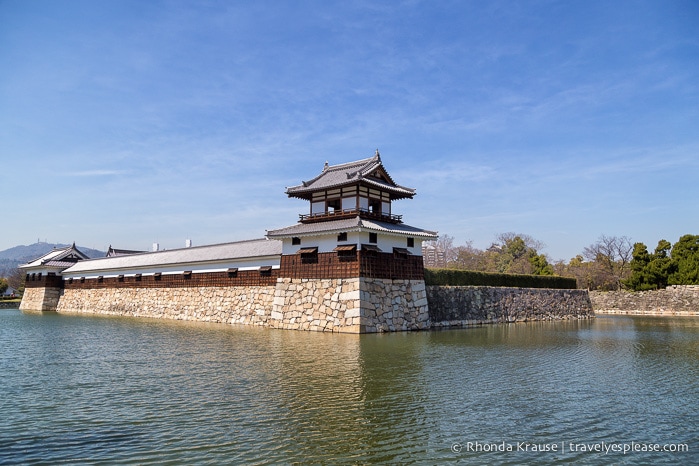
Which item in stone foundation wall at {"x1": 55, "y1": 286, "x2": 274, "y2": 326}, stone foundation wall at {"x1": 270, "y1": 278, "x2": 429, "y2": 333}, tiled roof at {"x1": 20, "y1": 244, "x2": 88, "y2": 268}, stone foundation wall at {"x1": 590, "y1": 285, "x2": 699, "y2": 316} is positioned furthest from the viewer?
tiled roof at {"x1": 20, "y1": 244, "x2": 88, "y2": 268}

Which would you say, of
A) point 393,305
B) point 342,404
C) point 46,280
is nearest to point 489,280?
point 393,305

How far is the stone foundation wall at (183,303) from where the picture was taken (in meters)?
27.0

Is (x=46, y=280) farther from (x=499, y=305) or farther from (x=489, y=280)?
(x=499, y=305)

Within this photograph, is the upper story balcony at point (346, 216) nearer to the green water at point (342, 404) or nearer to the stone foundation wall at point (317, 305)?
the stone foundation wall at point (317, 305)

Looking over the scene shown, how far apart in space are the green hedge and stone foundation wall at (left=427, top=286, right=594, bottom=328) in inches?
41.0

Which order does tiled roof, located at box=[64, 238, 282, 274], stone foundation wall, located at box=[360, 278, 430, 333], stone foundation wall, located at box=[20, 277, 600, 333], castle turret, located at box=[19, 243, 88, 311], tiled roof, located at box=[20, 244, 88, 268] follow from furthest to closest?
tiled roof, located at box=[20, 244, 88, 268], castle turret, located at box=[19, 243, 88, 311], tiled roof, located at box=[64, 238, 282, 274], stone foundation wall, located at box=[20, 277, 600, 333], stone foundation wall, located at box=[360, 278, 430, 333]

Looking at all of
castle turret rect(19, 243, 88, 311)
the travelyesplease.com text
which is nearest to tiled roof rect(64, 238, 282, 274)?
castle turret rect(19, 243, 88, 311)

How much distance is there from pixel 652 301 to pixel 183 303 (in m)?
39.2

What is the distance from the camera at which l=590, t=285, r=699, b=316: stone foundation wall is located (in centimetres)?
3994

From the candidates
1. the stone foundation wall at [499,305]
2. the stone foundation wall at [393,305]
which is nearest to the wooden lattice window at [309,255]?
the stone foundation wall at [393,305]

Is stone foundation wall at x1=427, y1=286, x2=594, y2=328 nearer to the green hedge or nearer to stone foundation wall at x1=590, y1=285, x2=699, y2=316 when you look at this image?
the green hedge

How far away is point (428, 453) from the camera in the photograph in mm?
6855

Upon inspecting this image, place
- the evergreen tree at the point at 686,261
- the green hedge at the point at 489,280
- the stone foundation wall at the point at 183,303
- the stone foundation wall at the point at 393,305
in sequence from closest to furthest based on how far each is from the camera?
the stone foundation wall at the point at 393,305
the stone foundation wall at the point at 183,303
the green hedge at the point at 489,280
the evergreen tree at the point at 686,261

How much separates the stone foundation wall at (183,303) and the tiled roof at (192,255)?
6.03 feet
